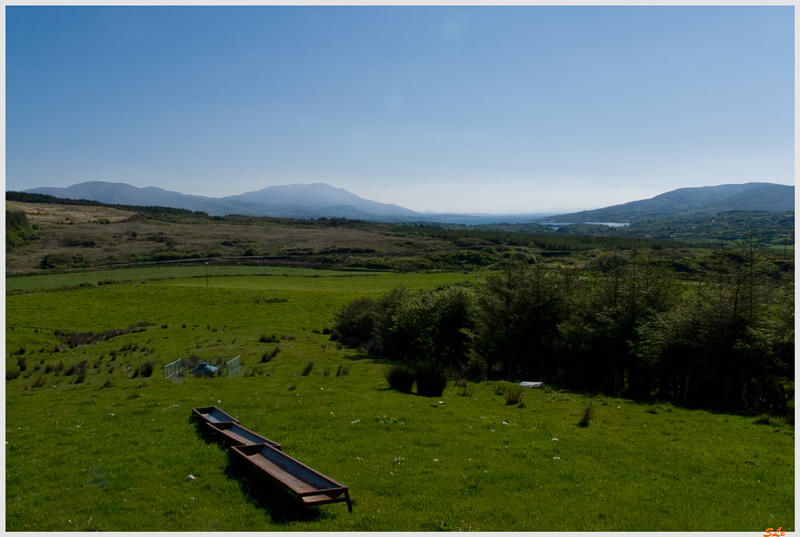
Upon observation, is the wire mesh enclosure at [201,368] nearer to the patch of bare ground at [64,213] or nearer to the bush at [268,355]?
the bush at [268,355]

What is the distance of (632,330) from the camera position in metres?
24.9

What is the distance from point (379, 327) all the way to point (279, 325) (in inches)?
625

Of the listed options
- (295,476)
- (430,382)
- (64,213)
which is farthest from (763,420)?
(64,213)

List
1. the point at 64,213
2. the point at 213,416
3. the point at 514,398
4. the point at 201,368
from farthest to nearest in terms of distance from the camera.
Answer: the point at 64,213 < the point at 201,368 < the point at 514,398 < the point at 213,416

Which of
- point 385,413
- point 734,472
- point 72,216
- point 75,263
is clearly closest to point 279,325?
point 385,413

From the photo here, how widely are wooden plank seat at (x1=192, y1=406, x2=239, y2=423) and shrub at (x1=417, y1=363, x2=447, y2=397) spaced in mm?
9041

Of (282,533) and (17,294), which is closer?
(282,533)

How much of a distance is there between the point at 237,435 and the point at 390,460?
13.3ft

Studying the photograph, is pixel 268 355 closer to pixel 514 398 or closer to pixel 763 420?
pixel 514 398

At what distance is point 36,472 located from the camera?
1018cm

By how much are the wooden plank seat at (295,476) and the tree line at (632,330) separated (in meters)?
12.2

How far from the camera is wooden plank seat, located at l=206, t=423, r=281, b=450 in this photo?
35.4 feet

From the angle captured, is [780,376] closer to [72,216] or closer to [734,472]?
[734,472]

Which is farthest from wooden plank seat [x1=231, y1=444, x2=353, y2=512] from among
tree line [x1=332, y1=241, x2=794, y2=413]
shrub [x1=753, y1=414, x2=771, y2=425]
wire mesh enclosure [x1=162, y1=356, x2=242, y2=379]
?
wire mesh enclosure [x1=162, y1=356, x2=242, y2=379]
